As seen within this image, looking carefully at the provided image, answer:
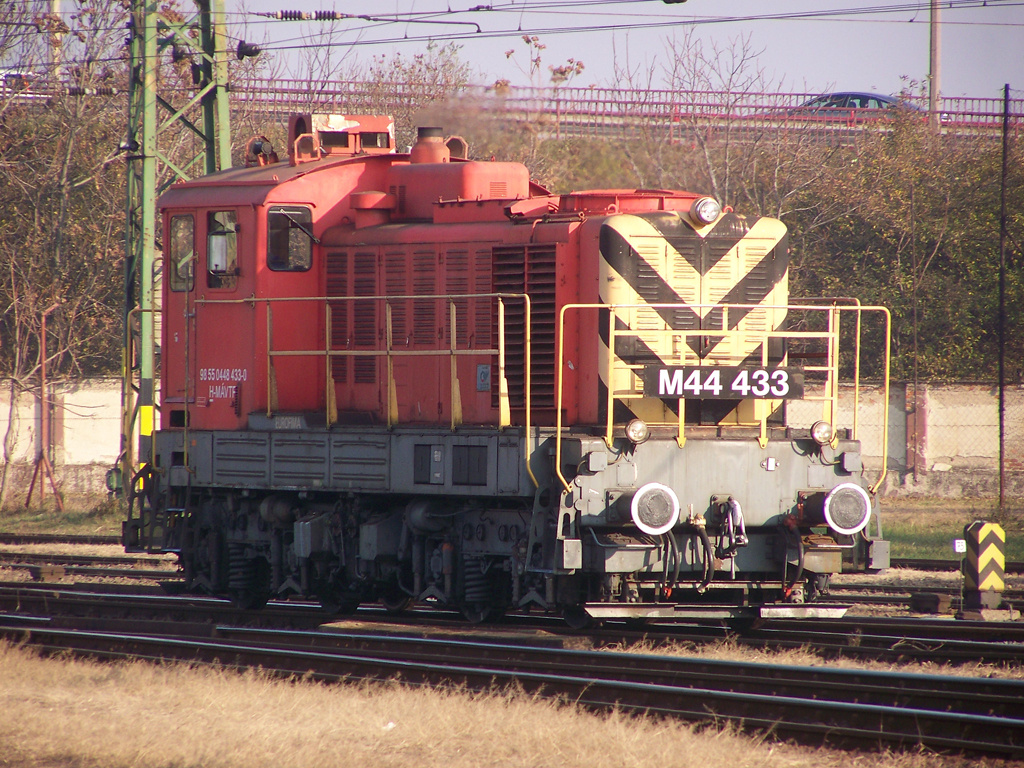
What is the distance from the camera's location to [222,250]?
1025 centimetres

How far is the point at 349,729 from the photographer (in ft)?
21.0

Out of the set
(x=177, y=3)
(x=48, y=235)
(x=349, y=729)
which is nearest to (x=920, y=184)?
(x=177, y=3)

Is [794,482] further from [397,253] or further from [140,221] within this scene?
[140,221]

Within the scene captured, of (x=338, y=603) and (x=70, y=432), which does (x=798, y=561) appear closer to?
(x=338, y=603)

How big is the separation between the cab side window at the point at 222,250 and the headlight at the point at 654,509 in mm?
4361

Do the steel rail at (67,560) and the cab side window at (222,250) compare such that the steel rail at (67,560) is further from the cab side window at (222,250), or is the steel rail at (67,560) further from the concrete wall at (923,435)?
the concrete wall at (923,435)

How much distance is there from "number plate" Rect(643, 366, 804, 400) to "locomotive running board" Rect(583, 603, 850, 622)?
153 centimetres

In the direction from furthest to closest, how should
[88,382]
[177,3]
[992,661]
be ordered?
[177,3] → [88,382] → [992,661]

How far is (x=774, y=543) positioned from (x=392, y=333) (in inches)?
146

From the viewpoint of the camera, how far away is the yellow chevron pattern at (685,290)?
8.73 meters

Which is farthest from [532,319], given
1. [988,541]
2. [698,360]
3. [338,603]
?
[988,541]

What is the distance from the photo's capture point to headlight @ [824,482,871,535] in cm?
831

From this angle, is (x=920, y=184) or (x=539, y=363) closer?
(x=539, y=363)

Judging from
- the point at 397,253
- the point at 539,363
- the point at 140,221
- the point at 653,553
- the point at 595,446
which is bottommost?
the point at 653,553
